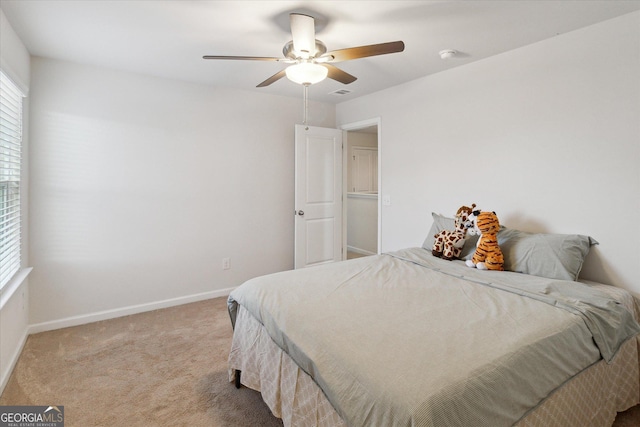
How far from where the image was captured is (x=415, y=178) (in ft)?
11.7

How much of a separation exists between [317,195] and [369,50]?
2.58 metres

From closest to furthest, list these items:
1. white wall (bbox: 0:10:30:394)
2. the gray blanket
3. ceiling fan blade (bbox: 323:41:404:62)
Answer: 1. the gray blanket
2. ceiling fan blade (bbox: 323:41:404:62)
3. white wall (bbox: 0:10:30:394)

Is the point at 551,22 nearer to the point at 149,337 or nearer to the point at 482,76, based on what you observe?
the point at 482,76

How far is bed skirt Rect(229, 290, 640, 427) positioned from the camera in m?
1.37

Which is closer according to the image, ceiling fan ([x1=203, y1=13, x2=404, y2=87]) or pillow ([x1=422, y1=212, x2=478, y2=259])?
ceiling fan ([x1=203, y1=13, x2=404, y2=87])

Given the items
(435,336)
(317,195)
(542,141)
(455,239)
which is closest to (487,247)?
(455,239)

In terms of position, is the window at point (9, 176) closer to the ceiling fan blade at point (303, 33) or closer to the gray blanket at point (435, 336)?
the gray blanket at point (435, 336)

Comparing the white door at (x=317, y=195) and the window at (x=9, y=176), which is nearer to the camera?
the window at (x=9, y=176)

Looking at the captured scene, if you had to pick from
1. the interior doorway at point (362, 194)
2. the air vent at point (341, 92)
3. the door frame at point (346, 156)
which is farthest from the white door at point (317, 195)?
the interior doorway at point (362, 194)

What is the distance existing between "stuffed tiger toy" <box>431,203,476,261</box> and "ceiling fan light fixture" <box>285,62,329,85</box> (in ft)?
5.31

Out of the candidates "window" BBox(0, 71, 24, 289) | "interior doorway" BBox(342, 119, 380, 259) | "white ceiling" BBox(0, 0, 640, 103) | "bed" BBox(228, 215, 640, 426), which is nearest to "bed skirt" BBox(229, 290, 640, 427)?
"bed" BBox(228, 215, 640, 426)

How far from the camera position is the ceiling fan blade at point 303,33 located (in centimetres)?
191

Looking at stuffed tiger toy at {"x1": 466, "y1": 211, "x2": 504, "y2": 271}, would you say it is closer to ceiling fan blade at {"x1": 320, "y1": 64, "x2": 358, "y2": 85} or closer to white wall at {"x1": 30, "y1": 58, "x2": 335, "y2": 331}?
ceiling fan blade at {"x1": 320, "y1": 64, "x2": 358, "y2": 85}

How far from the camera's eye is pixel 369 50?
1934 mm
